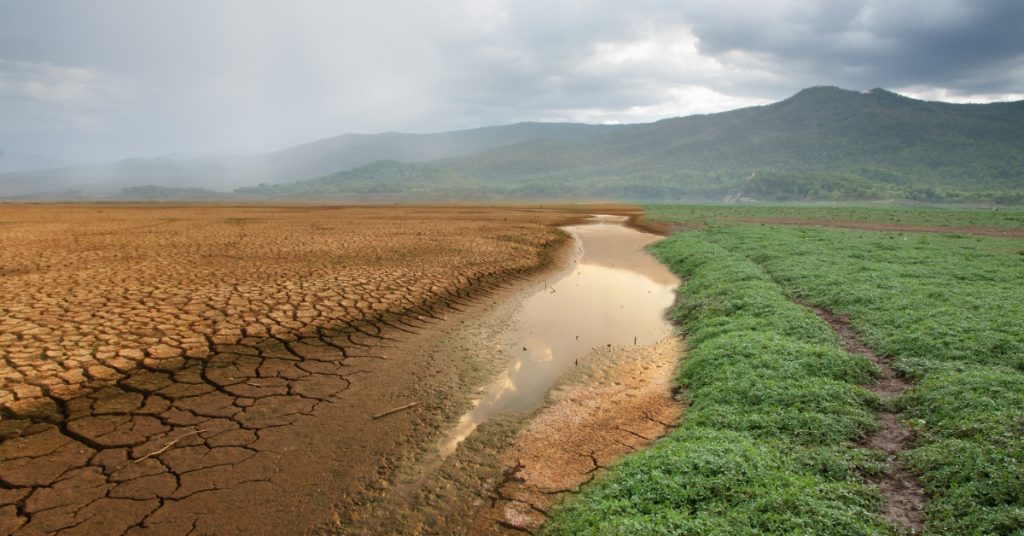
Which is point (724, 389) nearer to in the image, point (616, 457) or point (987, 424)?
point (616, 457)

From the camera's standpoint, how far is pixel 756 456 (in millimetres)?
4719

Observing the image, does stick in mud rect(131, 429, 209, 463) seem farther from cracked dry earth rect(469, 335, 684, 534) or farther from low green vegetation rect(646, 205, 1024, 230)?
low green vegetation rect(646, 205, 1024, 230)

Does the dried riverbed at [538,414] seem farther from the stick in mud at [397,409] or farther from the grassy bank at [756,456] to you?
the stick in mud at [397,409]

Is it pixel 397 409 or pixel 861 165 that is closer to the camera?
pixel 397 409

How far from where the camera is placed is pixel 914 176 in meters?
136

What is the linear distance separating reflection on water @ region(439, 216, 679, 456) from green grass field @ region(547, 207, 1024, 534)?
162cm

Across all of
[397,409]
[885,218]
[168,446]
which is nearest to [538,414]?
[397,409]

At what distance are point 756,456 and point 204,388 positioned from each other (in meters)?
7.84

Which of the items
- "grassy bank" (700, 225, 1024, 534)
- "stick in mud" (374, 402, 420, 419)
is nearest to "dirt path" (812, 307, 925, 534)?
"grassy bank" (700, 225, 1024, 534)

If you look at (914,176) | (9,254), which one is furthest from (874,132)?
(9,254)

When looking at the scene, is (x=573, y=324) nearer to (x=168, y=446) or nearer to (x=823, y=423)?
(x=823, y=423)

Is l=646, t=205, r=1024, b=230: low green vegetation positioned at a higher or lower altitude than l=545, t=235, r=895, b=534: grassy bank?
higher

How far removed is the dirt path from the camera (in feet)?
13.2

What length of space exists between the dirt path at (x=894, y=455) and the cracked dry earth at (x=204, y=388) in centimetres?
528
